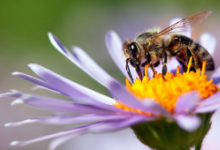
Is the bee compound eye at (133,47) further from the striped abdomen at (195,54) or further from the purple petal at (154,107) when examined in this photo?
the purple petal at (154,107)

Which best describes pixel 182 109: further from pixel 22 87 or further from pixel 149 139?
pixel 22 87

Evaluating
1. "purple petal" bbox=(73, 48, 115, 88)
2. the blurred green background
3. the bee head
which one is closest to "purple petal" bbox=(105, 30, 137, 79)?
"purple petal" bbox=(73, 48, 115, 88)

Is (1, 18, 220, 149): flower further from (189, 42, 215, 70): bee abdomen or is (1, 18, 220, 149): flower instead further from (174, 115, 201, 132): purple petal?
(189, 42, 215, 70): bee abdomen

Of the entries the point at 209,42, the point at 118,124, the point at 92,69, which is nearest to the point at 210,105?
the point at 118,124

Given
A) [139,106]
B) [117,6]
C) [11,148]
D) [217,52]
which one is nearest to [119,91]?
[139,106]

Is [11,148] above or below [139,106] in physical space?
above

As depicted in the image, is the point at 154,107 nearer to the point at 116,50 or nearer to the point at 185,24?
the point at 185,24
